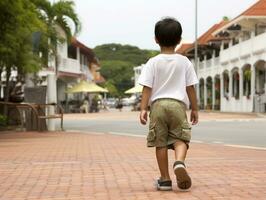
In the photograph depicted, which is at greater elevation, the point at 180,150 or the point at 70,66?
the point at 70,66

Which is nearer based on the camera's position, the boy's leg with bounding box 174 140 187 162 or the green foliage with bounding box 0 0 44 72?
the boy's leg with bounding box 174 140 187 162

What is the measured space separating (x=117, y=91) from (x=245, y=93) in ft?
299

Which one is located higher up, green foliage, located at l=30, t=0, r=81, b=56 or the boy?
green foliage, located at l=30, t=0, r=81, b=56

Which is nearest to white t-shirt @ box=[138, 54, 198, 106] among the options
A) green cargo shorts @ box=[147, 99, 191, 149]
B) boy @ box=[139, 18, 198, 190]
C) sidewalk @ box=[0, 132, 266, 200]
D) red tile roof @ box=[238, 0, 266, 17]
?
boy @ box=[139, 18, 198, 190]

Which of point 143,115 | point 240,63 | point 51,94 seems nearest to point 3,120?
point 51,94

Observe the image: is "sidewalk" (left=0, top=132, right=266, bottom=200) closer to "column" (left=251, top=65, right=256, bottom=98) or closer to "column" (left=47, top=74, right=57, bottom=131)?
"column" (left=47, top=74, right=57, bottom=131)

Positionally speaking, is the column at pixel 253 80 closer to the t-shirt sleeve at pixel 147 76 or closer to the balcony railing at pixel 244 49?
the balcony railing at pixel 244 49

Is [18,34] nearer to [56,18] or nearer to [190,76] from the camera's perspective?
[56,18]

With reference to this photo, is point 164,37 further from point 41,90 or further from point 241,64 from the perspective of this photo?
point 241,64

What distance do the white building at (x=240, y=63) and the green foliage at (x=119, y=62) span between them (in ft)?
234

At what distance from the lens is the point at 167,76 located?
7.20 metres

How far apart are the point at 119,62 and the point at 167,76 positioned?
455 ft

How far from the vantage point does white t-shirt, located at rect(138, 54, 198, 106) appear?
23.6ft

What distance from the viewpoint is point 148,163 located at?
1054 cm
